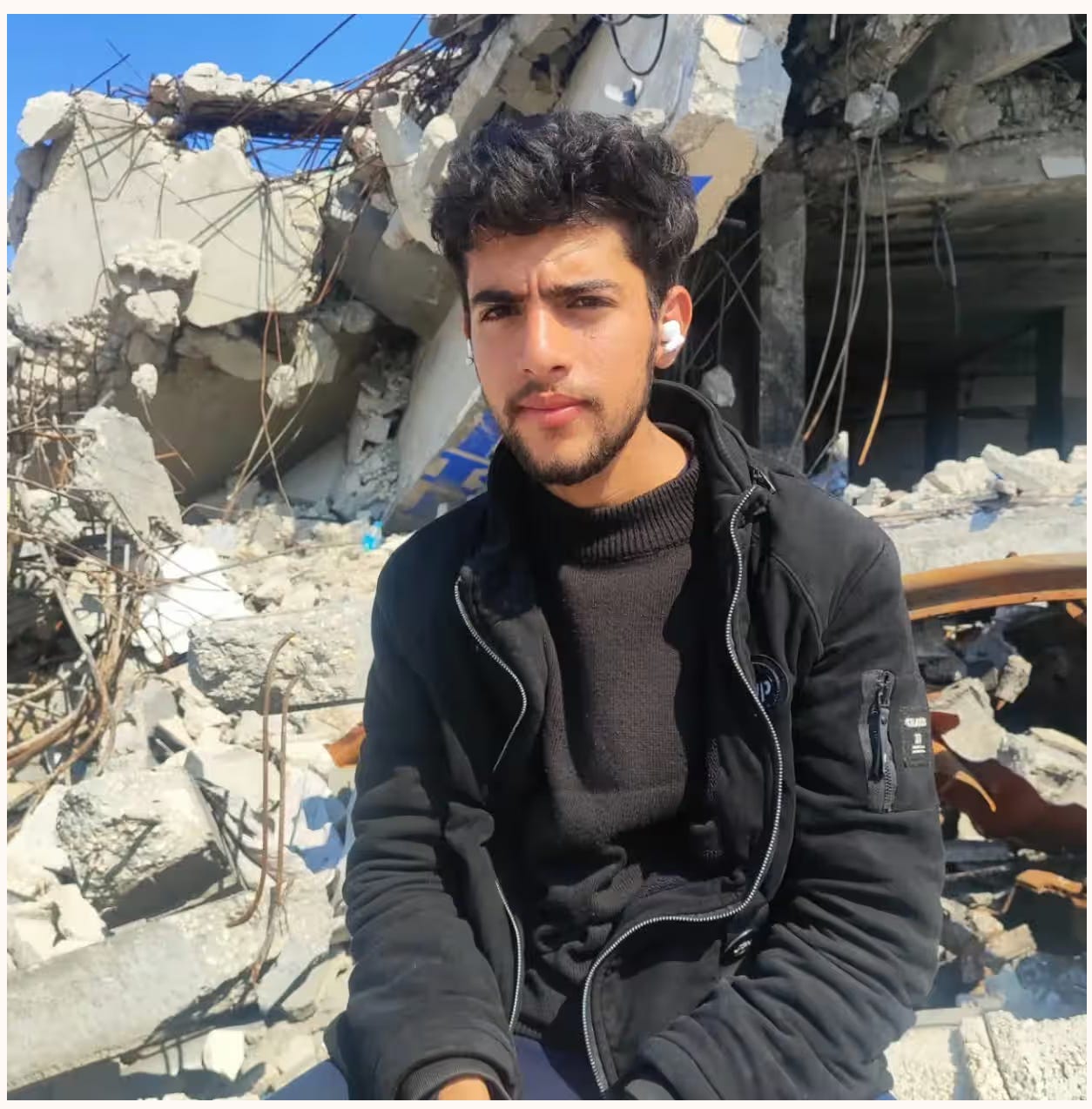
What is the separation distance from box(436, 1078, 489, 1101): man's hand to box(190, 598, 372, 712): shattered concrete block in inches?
93.9

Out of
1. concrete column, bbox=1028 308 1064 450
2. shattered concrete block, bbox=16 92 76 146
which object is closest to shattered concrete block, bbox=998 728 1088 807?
concrete column, bbox=1028 308 1064 450

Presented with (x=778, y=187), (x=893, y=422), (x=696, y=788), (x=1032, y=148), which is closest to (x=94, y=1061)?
(x=696, y=788)

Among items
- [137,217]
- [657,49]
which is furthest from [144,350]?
[657,49]

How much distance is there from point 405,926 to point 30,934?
1807 mm

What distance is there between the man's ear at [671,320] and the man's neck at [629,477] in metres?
0.16

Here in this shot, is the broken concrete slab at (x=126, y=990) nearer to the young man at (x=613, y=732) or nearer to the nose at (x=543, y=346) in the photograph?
the young man at (x=613, y=732)

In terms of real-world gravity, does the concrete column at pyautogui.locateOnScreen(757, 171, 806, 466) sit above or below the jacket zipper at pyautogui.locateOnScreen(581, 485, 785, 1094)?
above

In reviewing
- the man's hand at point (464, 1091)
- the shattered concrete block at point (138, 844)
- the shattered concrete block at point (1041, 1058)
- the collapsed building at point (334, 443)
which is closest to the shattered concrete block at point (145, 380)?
the collapsed building at point (334, 443)

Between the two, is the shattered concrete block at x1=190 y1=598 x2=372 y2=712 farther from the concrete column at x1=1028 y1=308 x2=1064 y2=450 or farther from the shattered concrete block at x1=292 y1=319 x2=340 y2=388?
the concrete column at x1=1028 y1=308 x2=1064 y2=450

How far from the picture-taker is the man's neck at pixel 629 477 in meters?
1.57

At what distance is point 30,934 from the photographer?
2613mm

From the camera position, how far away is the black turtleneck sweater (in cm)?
150

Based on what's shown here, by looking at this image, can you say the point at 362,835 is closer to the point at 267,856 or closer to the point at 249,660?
the point at 267,856

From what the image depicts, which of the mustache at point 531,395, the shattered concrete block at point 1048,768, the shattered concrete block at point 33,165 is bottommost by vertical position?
the shattered concrete block at point 1048,768
